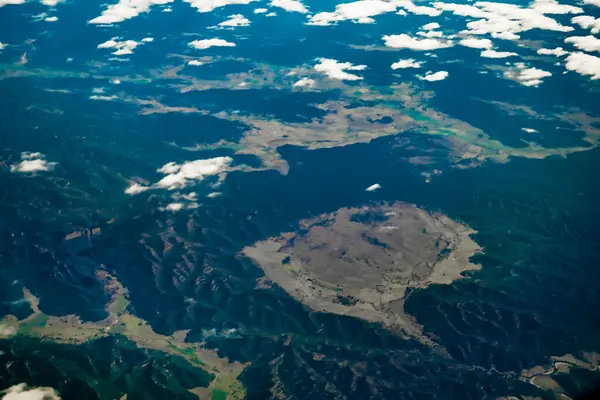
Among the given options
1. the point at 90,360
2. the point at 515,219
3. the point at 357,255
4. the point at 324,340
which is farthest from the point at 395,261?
the point at 90,360

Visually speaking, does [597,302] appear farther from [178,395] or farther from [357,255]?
[178,395]

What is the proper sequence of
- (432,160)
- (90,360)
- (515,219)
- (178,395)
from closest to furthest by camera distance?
(178,395)
(90,360)
(515,219)
(432,160)

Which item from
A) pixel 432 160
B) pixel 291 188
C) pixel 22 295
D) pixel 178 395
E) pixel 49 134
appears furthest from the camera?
pixel 49 134

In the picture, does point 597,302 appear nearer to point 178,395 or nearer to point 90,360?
point 178,395

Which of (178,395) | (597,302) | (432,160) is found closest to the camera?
(178,395)

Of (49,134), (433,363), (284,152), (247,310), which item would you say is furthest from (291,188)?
(49,134)

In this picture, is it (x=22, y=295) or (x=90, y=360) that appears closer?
(x=90, y=360)
